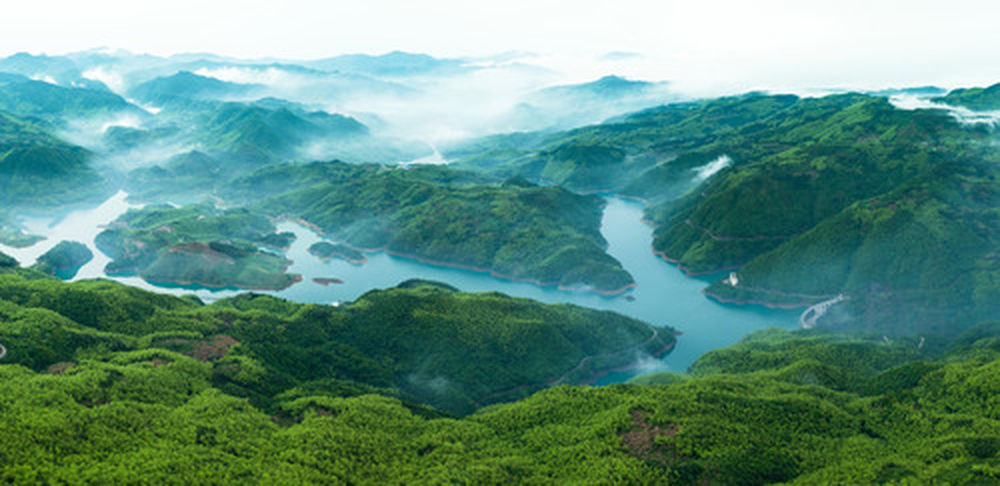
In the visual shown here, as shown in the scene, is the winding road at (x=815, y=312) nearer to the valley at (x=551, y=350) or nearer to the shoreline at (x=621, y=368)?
the valley at (x=551, y=350)

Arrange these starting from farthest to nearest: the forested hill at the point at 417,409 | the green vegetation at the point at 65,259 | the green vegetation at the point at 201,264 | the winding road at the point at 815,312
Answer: the green vegetation at the point at 65,259 < the green vegetation at the point at 201,264 < the winding road at the point at 815,312 < the forested hill at the point at 417,409

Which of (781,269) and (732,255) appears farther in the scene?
(732,255)

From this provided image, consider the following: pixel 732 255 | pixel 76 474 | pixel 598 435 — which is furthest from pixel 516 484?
pixel 732 255

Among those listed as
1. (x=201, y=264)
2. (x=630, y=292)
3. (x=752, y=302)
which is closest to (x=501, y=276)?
(x=630, y=292)

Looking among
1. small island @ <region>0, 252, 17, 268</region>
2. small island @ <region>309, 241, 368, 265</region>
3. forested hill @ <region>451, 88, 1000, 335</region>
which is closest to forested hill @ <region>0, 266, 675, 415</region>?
small island @ <region>0, 252, 17, 268</region>

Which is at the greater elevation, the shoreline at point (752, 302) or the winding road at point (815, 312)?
the winding road at point (815, 312)

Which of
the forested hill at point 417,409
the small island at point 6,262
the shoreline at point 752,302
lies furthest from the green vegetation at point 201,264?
the shoreline at point 752,302

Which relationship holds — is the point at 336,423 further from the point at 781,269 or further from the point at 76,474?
the point at 781,269
